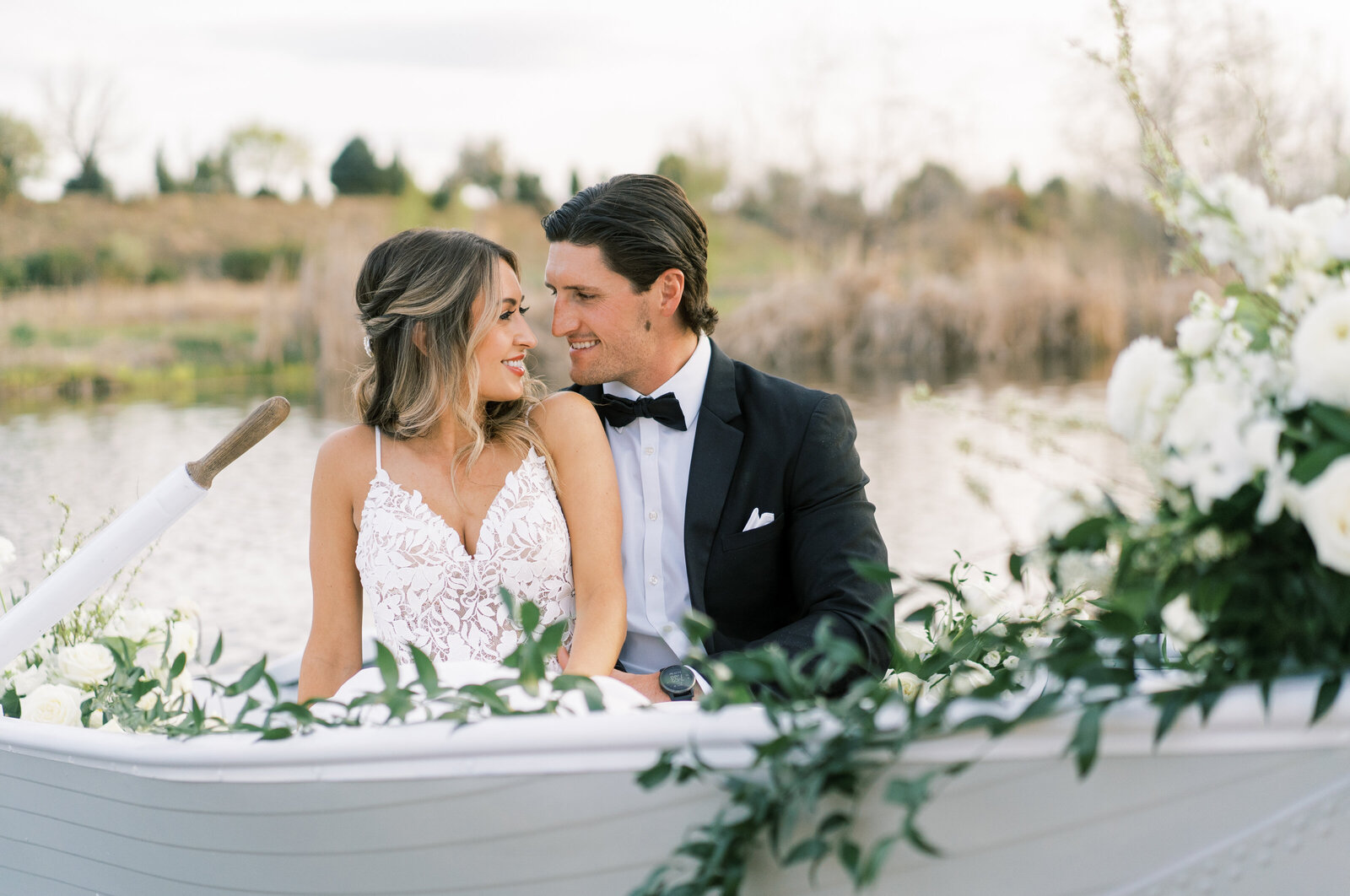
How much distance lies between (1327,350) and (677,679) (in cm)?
126

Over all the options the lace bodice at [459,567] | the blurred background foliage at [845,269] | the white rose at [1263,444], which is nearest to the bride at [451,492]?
the lace bodice at [459,567]

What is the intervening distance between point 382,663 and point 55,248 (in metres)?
20.3

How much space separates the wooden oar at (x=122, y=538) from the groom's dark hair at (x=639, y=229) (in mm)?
774

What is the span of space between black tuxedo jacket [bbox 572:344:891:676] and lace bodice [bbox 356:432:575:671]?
0.93 ft

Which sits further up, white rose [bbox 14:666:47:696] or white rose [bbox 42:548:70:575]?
white rose [bbox 42:548:70:575]

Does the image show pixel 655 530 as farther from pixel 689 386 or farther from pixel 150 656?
pixel 150 656

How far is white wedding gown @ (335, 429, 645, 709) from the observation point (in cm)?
208

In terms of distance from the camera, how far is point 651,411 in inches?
88.1

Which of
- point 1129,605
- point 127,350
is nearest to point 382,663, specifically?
point 1129,605

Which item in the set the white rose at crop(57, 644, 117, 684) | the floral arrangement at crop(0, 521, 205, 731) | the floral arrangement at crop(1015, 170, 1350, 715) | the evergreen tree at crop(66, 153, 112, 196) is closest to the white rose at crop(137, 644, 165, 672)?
the floral arrangement at crop(0, 521, 205, 731)

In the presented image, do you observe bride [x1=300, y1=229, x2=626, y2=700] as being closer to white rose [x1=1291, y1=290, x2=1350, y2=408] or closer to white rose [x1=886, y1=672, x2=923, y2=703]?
white rose [x1=886, y1=672, x2=923, y2=703]

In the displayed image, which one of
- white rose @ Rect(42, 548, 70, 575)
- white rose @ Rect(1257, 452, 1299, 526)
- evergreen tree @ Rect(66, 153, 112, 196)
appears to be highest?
evergreen tree @ Rect(66, 153, 112, 196)

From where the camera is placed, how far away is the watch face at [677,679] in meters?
1.99

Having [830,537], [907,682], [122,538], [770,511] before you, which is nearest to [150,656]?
[122,538]
